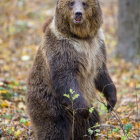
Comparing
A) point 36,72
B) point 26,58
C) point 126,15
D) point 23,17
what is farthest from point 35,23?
point 36,72

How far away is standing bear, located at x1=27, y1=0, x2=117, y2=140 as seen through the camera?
14.5 ft

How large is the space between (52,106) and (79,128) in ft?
2.13

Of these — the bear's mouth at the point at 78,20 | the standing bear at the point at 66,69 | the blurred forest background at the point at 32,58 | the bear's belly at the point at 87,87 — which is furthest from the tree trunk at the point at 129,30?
the bear's mouth at the point at 78,20

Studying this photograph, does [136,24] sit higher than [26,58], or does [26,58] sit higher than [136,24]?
[136,24]

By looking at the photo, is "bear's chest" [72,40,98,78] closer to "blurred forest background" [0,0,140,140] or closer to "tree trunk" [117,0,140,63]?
"blurred forest background" [0,0,140,140]

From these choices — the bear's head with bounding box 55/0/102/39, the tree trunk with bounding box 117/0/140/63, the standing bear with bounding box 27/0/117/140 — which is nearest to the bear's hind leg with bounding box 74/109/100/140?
the standing bear with bounding box 27/0/117/140

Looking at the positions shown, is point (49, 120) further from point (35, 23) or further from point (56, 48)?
point (35, 23)

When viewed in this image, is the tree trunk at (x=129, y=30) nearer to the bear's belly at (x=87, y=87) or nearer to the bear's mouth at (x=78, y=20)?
the bear's belly at (x=87, y=87)

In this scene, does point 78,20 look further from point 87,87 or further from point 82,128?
point 82,128

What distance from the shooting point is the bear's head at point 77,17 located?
15.0ft

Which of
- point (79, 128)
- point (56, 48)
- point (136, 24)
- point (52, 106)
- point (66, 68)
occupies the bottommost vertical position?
point (79, 128)

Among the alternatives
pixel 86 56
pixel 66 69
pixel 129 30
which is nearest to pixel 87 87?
pixel 86 56

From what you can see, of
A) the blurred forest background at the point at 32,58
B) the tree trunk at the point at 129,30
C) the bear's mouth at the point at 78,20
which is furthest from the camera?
the tree trunk at the point at 129,30

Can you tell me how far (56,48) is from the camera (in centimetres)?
454
